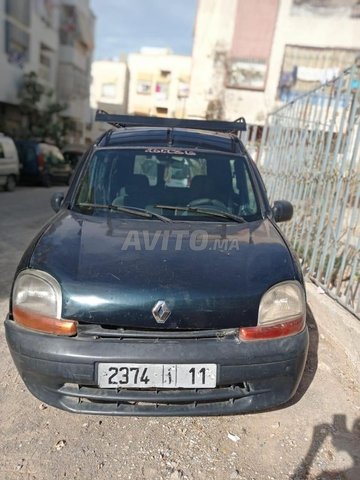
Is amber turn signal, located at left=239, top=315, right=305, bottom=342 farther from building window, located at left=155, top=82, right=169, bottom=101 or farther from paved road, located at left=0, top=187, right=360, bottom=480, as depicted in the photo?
building window, located at left=155, top=82, right=169, bottom=101

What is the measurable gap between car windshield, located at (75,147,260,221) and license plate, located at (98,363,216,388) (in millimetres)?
1180

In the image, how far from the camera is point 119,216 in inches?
112

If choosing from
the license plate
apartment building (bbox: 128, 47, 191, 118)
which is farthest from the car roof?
apartment building (bbox: 128, 47, 191, 118)

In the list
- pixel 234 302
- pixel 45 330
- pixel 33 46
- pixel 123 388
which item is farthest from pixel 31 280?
pixel 33 46

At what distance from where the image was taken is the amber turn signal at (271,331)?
2088 millimetres

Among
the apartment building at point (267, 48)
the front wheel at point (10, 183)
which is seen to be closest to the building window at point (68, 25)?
the apartment building at point (267, 48)

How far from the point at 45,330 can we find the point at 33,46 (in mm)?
24427

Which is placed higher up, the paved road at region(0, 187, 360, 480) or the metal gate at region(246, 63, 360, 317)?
the metal gate at region(246, 63, 360, 317)

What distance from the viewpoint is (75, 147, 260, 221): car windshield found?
301 centimetres

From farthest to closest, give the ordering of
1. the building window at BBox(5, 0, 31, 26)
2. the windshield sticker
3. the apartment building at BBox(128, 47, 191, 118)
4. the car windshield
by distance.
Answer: the apartment building at BBox(128, 47, 191, 118), the building window at BBox(5, 0, 31, 26), the windshield sticker, the car windshield

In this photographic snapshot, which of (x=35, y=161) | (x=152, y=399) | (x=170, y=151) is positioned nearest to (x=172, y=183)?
(x=170, y=151)

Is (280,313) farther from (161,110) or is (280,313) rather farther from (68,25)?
(161,110)

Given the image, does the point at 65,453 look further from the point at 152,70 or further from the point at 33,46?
the point at 152,70

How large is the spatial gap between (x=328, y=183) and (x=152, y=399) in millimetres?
3225
